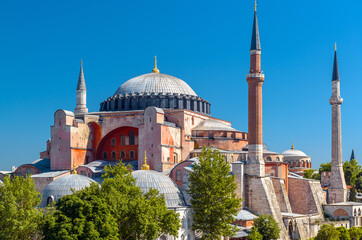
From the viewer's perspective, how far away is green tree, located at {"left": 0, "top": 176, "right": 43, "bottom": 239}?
20812mm

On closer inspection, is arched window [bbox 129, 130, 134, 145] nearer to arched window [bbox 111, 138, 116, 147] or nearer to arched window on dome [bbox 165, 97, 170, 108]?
arched window [bbox 111, 138, 116, 147]

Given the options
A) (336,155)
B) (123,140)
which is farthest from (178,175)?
(336,155)

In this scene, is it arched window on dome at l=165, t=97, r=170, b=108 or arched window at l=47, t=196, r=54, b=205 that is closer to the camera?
arched window at l=47, t=196, r=54, b=205

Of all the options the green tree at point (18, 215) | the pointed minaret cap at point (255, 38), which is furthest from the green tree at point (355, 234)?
the green tree at point (18, 215)

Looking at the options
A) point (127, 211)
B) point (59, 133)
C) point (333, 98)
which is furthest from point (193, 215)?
point (333, 98)

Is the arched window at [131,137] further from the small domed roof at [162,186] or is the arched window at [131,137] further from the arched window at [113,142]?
the small domed roof at [162,186]

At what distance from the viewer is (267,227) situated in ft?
93.4

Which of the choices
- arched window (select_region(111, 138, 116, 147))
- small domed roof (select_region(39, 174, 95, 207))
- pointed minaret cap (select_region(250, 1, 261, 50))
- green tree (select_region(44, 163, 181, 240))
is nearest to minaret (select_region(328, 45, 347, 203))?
pointed minaret cap (select_region(250, 1, 261, 50))

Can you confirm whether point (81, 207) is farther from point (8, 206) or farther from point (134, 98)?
point (134, 98)

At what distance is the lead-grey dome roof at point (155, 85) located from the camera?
128ft

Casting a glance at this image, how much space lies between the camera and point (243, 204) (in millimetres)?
31219

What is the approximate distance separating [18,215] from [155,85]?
19.5 metres

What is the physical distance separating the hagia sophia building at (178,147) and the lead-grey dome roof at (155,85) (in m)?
0.07

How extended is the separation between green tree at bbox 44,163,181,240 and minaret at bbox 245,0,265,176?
9.25 meters
